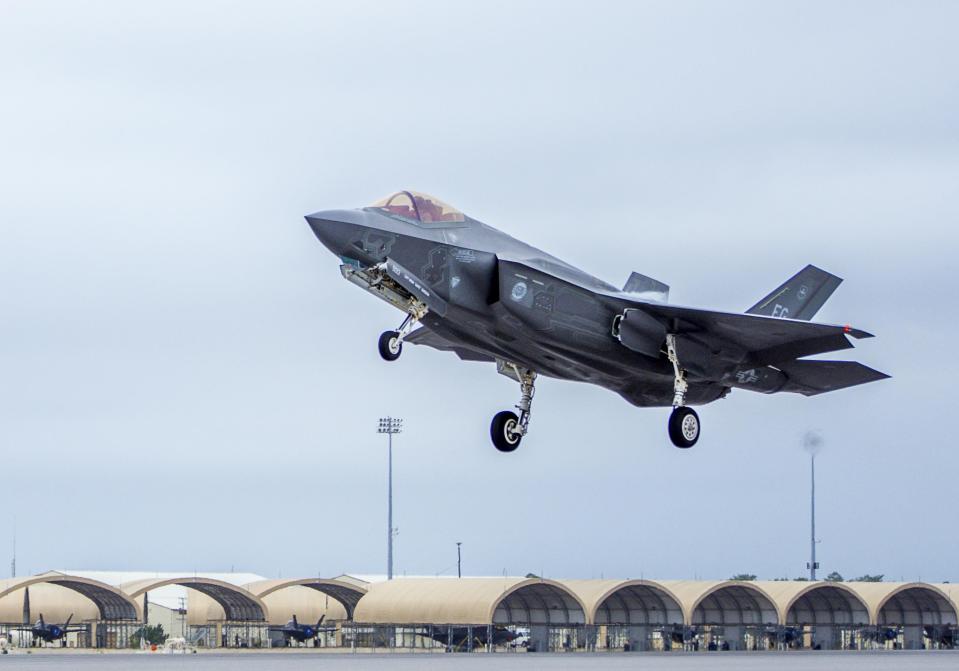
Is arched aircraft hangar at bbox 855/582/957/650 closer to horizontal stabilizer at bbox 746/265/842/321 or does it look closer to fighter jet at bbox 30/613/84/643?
horizontal stabilizer at bbox 746/265/842/321

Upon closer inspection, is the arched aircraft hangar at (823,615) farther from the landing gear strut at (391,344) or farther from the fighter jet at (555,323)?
the landing gear strut at (391,344)

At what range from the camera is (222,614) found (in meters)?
87.0

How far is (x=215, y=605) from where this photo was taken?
8694 cm

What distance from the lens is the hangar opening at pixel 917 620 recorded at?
78.2 m

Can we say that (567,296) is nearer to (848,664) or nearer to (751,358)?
(751,358)

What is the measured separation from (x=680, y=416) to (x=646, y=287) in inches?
153

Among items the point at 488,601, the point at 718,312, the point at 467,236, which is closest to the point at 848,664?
the point at 718,312

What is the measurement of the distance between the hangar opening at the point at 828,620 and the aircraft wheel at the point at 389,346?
168ft

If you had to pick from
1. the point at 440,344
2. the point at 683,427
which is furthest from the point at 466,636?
the point at 683,427

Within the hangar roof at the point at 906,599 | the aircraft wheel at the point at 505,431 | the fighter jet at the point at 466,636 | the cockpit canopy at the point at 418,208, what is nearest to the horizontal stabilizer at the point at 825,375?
the aircraft wheel at the point at 505,431

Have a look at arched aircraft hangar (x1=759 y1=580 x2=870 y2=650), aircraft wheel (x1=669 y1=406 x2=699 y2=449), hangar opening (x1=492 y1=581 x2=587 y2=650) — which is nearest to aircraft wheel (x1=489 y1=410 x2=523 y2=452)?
aircraft wheel (x1=669 y1=406 x2=699 y2=449)

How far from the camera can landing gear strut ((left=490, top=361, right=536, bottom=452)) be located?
34.8m

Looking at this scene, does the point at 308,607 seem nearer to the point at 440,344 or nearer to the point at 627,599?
the point at 627,599

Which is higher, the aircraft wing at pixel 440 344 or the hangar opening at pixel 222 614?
the aircraft wing at pixel 440 344
